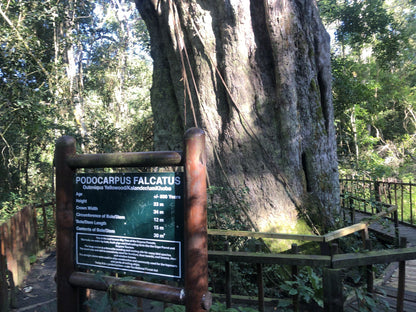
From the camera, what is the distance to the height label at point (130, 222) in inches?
76.3

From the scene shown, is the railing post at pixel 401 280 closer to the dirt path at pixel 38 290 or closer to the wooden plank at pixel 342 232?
the wooden plank at pixel 342 232

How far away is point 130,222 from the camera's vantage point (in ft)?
6.74

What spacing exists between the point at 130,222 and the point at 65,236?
53 centimetres

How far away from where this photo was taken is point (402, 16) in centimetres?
2622

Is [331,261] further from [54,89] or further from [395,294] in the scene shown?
[54,89]

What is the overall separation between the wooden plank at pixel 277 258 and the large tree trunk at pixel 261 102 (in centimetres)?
266

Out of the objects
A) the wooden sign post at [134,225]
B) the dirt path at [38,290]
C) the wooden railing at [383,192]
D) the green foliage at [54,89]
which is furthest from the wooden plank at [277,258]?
the green foliage at [54,89]

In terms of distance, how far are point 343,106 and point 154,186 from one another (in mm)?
12094

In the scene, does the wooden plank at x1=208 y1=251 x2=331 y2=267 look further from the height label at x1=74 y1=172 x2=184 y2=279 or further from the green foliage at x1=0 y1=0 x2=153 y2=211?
the green foliage at x1=0 y1=0 x2=153 y2=211

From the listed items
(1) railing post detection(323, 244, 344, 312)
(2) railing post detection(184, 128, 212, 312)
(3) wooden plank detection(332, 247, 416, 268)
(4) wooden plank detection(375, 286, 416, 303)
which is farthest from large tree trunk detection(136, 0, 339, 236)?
(2) railing post detection(184, 128, 212, 312)

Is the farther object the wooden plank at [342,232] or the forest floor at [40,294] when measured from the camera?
the wooden plank at [342,232]

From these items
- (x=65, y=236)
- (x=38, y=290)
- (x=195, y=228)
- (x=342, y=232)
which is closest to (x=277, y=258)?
(x=195, y=228)

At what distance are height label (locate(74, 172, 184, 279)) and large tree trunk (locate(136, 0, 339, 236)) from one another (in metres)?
3.36

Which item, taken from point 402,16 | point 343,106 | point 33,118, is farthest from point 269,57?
point 402,16
